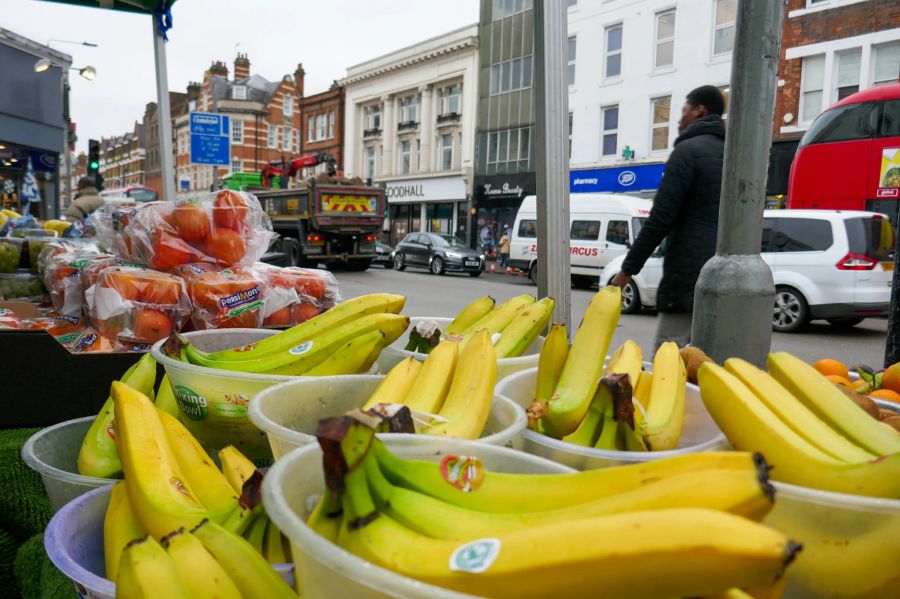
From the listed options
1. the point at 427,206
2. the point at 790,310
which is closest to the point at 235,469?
the point at 790,310

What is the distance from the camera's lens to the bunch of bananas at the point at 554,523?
0.53 m

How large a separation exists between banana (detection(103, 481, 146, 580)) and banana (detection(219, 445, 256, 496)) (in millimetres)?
187

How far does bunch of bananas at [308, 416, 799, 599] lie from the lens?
53 cm

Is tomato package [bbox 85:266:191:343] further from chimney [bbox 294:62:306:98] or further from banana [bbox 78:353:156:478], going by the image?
chimney [bbox 294:62:306:98]

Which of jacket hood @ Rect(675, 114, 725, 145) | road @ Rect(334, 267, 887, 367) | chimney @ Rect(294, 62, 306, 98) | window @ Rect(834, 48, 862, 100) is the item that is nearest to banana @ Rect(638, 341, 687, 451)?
jacket hood @ Rect(675, 114, 725, 145)

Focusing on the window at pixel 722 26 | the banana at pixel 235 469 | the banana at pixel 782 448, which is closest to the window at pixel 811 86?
the window at pixel 722 26

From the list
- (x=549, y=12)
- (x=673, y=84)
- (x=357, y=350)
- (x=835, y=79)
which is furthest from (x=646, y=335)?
(x=673, y=84)

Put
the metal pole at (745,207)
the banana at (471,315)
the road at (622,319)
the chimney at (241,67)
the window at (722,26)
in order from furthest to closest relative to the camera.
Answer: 1. the chimney at (241,67)
2. the window at (722,26)
3. the road at (622,319)
4. the metal pole at (745,207)
5. the banana at (471,315)

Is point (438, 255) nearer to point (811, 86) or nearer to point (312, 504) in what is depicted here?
point (811, 86)

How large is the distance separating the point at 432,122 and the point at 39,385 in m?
31.6

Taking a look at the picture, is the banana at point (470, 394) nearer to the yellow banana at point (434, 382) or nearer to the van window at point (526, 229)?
the yellow banana at point (434, 382)

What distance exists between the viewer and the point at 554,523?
0.64 metres

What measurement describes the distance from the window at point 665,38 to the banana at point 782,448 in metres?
23.2

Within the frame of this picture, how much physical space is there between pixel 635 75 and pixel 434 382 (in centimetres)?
2374
